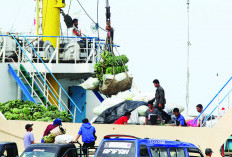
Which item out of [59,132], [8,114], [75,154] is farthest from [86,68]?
[75,154]

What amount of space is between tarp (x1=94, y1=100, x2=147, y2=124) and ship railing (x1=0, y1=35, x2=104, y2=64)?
4.47 meters

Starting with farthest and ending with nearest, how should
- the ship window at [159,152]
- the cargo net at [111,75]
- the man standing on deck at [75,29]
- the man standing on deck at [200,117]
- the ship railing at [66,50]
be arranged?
the man standing on deck at [75,29] < the ship railing at [66,50] < the cargo net at [111,75] < the man standing on deck at [200,117] < the ship window at [159,152]

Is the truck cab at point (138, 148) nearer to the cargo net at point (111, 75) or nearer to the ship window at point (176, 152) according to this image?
the ship window at point (176, 152)

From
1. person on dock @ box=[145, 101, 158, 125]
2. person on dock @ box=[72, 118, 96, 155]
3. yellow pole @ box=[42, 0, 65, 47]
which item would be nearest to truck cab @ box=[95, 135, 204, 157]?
person on dock @ box=[72, 118, 96, 155]

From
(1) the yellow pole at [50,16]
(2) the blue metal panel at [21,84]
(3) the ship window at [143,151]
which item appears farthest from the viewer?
(1) the yellow pole at [50,16]

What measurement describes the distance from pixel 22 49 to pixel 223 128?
9909 mm

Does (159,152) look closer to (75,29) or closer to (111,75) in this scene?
(111,75)

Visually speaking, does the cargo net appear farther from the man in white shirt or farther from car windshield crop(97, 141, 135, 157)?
car windshield crop(97, 141, 135, 157)

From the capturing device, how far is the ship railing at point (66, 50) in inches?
936

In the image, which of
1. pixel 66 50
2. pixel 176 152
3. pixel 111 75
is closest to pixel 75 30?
pixel 66 50

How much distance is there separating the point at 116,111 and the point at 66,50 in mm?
5617

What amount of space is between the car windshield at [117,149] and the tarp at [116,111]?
7.35 metres

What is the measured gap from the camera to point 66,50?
79.5 ft

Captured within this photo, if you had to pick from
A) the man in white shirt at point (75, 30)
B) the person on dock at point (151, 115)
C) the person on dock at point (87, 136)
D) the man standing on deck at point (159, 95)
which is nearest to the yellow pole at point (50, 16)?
the man in white shirt at point (75, 30)
